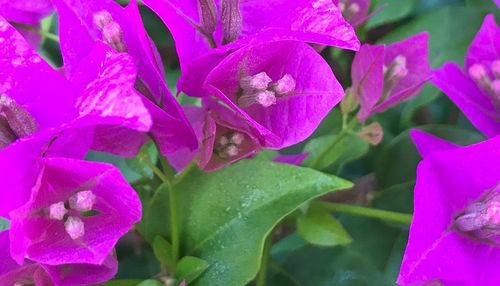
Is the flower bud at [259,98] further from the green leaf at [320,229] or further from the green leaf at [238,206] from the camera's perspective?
the green leaf at [320,229]

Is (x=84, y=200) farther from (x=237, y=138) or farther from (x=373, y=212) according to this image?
(x=373, y=212)

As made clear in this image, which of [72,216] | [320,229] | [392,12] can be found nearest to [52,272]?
[72,216]

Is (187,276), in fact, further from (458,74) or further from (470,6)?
(470,6)

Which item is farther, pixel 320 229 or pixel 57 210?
pixel 320 229

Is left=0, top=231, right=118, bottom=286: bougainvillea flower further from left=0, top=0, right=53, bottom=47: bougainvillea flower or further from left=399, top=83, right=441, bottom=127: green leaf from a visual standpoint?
left=399, top=83, right=441, bottom=127: green leaf

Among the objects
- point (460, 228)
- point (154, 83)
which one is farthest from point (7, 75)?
point (460, 228)

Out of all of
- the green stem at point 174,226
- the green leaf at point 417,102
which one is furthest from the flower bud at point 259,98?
the green leaf at point 417,102
